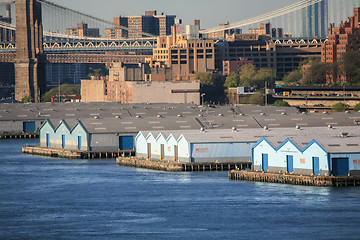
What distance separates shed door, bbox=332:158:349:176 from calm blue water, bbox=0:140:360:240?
5.08 feet

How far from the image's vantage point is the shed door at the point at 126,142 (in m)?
69.8

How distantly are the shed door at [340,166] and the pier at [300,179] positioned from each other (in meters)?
0.64

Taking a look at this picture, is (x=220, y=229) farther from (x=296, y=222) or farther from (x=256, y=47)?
(x=256, y=47)

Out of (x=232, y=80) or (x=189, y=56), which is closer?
(x=232, y=80)

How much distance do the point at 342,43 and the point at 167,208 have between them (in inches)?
3682

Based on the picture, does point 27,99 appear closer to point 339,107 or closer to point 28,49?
point 28,49

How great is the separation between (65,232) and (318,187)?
1345 cm

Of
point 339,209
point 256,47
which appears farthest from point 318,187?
point 256,47

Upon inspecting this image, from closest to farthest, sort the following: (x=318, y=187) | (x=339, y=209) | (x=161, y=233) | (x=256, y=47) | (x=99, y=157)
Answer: (x=161, y=233), (x=339, y=209), (x=318, y=187), (x=99, y=157), (x=256, y=47)

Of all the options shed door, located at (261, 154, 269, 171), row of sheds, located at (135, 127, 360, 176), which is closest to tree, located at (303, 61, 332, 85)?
row of sheds, located at (135, 127, 360, 176)

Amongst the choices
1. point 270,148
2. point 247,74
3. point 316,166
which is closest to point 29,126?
point 270,148

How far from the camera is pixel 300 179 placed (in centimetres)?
4966

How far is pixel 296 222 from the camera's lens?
41438mm

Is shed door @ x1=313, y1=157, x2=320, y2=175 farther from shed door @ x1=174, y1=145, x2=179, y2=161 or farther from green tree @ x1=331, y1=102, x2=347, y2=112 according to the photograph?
green tree @ x1=331, y1=102, x2=347, y2=112
